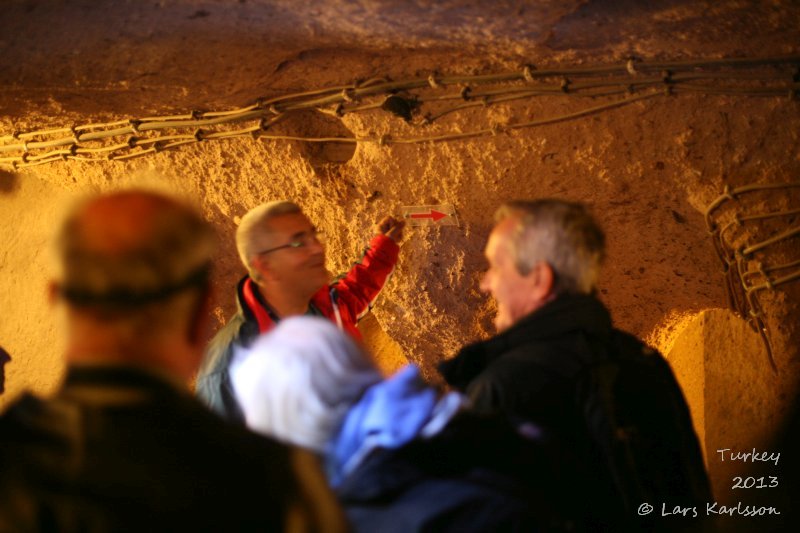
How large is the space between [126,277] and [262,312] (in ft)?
4.49

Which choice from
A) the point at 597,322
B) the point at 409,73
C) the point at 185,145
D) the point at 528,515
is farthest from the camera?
the point at 185,145

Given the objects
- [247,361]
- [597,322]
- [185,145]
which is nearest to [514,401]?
[597,322]

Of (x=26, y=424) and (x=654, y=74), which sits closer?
(x=26, y=424)

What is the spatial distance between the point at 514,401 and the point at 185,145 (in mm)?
1958

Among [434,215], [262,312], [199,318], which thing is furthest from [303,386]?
[434,215]

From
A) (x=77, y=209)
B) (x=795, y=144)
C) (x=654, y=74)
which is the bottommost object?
(x=77, y=209)

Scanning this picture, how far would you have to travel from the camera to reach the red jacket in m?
2.06

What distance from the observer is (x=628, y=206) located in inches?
98.0

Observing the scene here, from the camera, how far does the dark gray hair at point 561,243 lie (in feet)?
5.09

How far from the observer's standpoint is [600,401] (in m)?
1.44

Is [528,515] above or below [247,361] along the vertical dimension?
below

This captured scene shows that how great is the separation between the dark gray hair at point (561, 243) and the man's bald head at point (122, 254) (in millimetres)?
808

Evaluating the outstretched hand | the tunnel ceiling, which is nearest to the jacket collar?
the tunnel ceiling

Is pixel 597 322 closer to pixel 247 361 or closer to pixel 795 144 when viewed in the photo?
pixel 247 361
